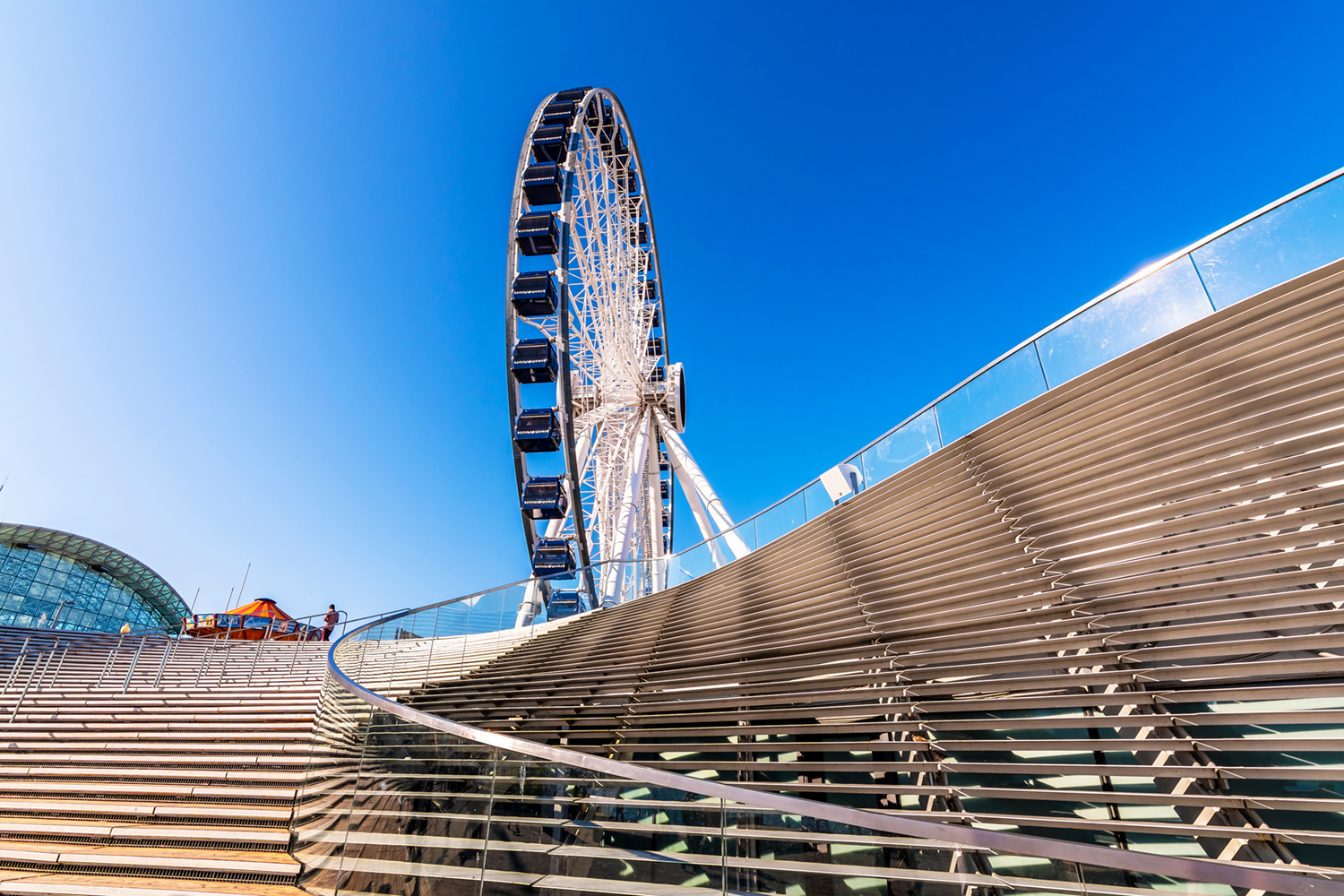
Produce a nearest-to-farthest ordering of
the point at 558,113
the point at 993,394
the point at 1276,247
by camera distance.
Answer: the point at 1276,247 < the point at 993,394 < the point at 558,113

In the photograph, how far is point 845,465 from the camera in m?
9.72

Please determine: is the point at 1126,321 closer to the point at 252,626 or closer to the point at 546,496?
the point at 546,496

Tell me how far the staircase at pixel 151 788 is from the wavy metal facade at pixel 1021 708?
0.57m

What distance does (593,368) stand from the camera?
2370cm

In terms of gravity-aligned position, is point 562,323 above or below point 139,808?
Answer: above

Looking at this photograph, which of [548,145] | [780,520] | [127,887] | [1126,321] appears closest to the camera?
[127,887]

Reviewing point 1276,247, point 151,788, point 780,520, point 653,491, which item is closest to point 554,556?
point 653,491

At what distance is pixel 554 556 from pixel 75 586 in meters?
36.8

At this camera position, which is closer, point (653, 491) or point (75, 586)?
point (653, 491)

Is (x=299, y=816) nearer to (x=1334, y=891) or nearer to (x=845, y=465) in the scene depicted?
Result: (x=1334, y=891)

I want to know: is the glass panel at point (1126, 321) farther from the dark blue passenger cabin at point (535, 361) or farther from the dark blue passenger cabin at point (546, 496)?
the dark blue passenger cabin at point (546, 496)

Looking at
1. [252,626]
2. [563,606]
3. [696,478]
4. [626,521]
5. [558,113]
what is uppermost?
[558,113]

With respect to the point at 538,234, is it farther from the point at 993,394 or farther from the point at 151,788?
the point at 151,788

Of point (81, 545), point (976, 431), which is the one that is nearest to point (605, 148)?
point (976, 431)
